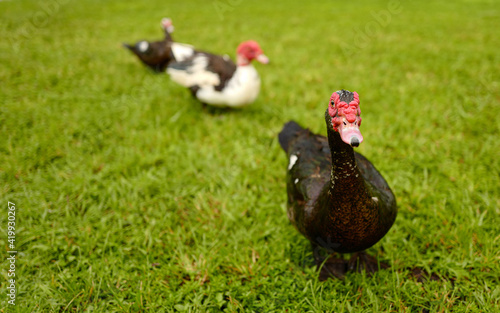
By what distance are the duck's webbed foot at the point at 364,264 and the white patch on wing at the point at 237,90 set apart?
215 cm

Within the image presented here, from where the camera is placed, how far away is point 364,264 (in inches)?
81.0

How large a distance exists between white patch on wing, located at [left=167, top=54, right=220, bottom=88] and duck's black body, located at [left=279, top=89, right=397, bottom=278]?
1.86m

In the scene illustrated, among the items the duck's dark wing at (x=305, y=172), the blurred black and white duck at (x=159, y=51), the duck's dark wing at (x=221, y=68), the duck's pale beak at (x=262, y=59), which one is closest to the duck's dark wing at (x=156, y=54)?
the blurred black and white duck at (x=159, y=51)

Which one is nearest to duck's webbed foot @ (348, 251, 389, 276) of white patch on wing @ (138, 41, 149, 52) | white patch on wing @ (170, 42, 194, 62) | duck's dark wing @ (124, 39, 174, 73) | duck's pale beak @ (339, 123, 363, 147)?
duck's pale beak @ (339, 123, 363, 147)

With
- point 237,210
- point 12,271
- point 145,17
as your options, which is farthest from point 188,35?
point 12,271

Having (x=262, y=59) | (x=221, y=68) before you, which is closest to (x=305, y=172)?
(x=262, y=59)

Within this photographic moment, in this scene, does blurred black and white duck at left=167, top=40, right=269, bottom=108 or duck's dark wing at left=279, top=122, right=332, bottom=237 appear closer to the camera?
duck's dark wing at left=279, top=122, right=332, bottom=237

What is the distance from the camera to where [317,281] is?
2.00 meters

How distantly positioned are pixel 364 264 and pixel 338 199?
772 mm

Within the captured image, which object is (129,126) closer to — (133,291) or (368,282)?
(133,291)

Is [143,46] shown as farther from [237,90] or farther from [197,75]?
[237,90]

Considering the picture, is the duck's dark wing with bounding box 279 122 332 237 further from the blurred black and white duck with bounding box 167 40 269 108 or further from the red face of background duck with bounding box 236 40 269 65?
the red face of background duck with bounding box 236 40 269 65

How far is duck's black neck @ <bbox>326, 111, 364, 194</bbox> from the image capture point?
146 cm

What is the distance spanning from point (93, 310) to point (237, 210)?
1173 mm
